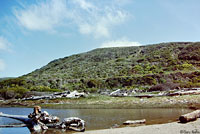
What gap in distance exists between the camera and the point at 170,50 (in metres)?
76.8

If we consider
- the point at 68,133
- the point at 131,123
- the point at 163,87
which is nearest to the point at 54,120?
the point at 68,133

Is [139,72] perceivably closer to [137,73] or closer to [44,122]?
[137,73]

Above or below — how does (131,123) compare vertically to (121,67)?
below

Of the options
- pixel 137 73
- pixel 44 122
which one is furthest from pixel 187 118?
pixel 137 73

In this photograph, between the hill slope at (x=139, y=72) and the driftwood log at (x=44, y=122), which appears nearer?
the driftwood log at (x=44, y=122)

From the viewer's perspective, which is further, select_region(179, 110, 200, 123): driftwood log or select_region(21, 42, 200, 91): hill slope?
select_region(21, 42, 200, 91): hill slope

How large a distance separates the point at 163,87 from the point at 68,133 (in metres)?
25.8

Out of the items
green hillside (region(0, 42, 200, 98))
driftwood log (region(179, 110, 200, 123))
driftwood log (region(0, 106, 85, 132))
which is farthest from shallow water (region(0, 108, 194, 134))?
green hillside (region(0, 42, 200, 98))

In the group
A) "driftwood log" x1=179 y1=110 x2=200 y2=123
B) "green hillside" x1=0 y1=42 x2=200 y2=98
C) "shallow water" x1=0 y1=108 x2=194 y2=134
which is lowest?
"shallow water" x1=0 y1=108 x2=194 y2=134

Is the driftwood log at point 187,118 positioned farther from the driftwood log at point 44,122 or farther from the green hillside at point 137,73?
the green hillside at point 137,73

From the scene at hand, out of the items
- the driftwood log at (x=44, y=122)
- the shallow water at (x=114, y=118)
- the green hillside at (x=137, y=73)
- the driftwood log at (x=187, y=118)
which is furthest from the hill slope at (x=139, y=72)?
the driftwood log at (x=44, y=122)

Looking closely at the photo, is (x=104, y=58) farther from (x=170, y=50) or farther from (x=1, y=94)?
(x=1, y=94)

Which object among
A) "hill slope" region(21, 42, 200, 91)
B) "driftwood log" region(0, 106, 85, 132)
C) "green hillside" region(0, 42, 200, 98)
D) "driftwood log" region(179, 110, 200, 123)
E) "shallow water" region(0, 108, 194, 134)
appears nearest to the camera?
"driftwood log" region(179, 110, 200, 123)

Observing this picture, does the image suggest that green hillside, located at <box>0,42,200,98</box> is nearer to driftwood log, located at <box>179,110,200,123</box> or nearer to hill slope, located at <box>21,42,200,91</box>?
hill slope, located at <box>21,42,200,91</box>
